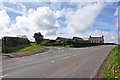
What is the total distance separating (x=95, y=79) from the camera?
6305mm

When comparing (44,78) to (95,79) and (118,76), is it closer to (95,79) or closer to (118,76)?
(95,79)

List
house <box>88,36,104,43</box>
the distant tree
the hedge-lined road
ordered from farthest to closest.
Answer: house <box>88,36,104,43</box>, the distant tree, the hedge-lined road

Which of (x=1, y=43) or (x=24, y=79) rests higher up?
(x=1, y=43)

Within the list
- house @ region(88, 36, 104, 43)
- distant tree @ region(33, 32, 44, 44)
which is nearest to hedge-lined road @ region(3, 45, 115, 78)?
distant tree @ region(33, 32, 44, 44)

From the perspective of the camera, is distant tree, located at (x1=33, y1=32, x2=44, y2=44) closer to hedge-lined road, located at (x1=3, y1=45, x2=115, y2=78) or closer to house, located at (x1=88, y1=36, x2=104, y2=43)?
house, located at (x1=88, y1=36, x2=104, y2=43)

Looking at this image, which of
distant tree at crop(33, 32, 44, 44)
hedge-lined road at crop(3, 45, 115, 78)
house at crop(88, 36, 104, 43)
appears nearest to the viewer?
hedge-lined road at crop(3, 45, 115, 78)

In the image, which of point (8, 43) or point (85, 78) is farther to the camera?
point (8, 43)

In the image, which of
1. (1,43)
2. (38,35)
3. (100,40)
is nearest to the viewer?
(1,43)

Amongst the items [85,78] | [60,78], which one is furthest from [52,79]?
[85,78]

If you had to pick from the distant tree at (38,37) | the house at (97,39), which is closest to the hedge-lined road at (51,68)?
the distant tree at (38,37)

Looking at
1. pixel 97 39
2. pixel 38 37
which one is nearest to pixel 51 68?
pixel 38 37

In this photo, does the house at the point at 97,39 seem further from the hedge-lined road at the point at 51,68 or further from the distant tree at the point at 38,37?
the hedge-lined road at the point at 51,68

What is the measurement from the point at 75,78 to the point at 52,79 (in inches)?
57.0

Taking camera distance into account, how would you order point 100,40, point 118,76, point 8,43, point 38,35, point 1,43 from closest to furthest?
1. point 118,76
2. point 1,43
3. point 8,43
4. point 38,35
5. point 100,40
